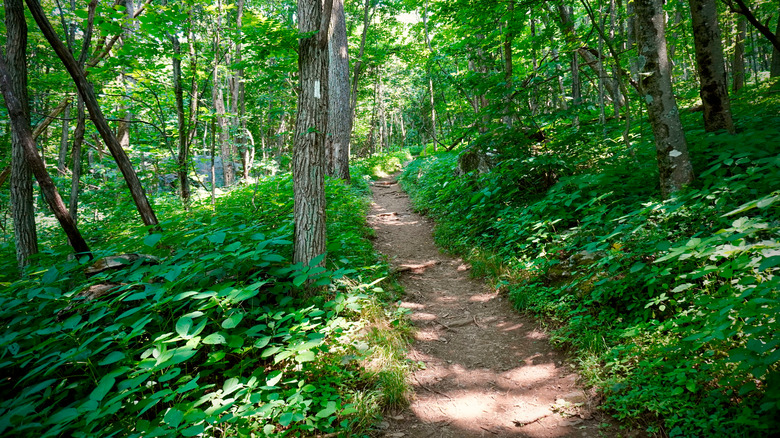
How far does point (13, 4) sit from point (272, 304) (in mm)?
5173

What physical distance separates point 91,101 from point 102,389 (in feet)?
13.4

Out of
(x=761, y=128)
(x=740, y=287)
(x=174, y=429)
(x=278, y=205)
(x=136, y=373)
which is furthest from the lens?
(x=278, y=205)

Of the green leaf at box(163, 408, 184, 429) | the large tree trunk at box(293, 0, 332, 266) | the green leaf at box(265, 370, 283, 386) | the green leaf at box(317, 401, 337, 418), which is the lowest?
the green leaf at box(317, 401, 337, 418)

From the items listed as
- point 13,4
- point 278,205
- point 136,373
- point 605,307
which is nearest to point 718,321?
point 605,307

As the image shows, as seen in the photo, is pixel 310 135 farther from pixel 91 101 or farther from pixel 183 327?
pixel 91 101

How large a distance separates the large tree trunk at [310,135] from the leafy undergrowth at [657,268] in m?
2.59

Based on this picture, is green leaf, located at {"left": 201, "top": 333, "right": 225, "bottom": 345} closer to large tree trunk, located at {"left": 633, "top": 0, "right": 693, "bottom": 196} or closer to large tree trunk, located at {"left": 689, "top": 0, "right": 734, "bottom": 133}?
large tree trunk, located at {"left": 633, "top": 0, "right": 693, "bottom": 196}

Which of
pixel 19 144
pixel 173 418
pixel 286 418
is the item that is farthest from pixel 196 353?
pixel 19 144

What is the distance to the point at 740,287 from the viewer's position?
228cm

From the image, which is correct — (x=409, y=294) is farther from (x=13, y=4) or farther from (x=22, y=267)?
(x=13, y=4)

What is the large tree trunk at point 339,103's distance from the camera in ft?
31.6

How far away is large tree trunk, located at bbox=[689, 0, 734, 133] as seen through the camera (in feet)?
13.6

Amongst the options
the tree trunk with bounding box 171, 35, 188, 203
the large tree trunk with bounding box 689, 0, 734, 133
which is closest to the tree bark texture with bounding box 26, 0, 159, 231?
the tree trunk with bounding box 171, 35, 188, 203

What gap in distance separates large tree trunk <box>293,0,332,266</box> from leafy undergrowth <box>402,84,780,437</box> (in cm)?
259
